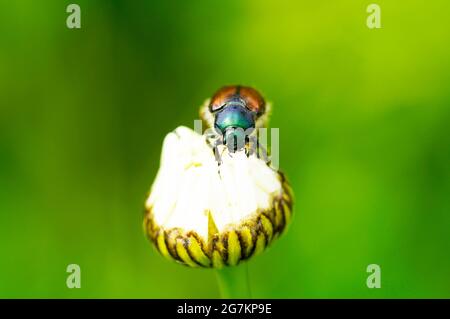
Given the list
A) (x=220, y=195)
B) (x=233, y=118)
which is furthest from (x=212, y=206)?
(x=233, y=118)

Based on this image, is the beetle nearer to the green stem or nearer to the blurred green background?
the green stem

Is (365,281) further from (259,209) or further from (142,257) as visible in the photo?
(259,209)

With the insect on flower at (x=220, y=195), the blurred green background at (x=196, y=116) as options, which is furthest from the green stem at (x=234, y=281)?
the blurred green background at (x=196, y=116)

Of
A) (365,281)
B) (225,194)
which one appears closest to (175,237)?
(225,194)

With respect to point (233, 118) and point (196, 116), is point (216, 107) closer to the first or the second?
point (233, 118)

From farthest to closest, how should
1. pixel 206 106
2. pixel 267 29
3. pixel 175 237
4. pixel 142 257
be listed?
1. pixel 267 29
2. pixel 142 257
3. pixel 206 106
4. pixel 175 237

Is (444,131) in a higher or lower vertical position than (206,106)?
higher

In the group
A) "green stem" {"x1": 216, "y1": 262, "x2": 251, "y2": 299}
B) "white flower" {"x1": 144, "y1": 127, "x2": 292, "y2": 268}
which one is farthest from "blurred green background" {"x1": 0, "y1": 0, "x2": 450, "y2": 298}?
"white flower" {"x1": 144, "y1": 127, "x2": 292, "y2": 268}
